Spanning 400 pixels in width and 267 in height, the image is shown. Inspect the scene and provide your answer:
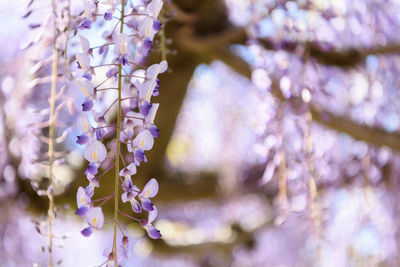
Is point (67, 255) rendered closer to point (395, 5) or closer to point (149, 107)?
point (395, 5)

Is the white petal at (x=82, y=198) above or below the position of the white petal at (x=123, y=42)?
below

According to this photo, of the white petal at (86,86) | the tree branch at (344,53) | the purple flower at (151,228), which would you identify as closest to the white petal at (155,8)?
the white petal at (86,86)

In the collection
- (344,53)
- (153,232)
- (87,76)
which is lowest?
(344,53)

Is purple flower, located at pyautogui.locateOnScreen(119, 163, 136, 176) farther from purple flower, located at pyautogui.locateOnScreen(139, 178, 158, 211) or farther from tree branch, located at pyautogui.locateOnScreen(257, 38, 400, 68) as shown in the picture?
tree branch, located at pyautogui.locateOnScreen(257, 38, 400, 68)

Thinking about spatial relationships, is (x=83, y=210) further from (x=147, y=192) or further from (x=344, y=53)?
(x=344, y=53)

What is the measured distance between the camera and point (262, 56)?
1218 mm

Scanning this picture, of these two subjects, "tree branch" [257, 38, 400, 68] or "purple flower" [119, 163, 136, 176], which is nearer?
"purple flower" [119, 163, 136, 176]

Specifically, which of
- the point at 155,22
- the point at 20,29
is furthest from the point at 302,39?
the point at 20,29

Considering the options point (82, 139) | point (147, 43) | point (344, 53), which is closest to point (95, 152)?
point (82, 139)

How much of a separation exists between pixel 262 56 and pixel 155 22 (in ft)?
2.13

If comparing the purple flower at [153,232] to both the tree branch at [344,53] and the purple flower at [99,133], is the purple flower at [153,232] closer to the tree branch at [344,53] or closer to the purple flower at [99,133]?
the purple flower at [99,133]

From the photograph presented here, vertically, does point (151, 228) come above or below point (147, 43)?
below

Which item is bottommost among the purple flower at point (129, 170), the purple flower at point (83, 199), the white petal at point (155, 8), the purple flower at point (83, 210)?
the purple flower at point (83, 210)

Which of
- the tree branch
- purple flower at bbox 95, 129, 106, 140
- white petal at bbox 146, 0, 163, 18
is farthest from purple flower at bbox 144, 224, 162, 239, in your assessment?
the tree branch
